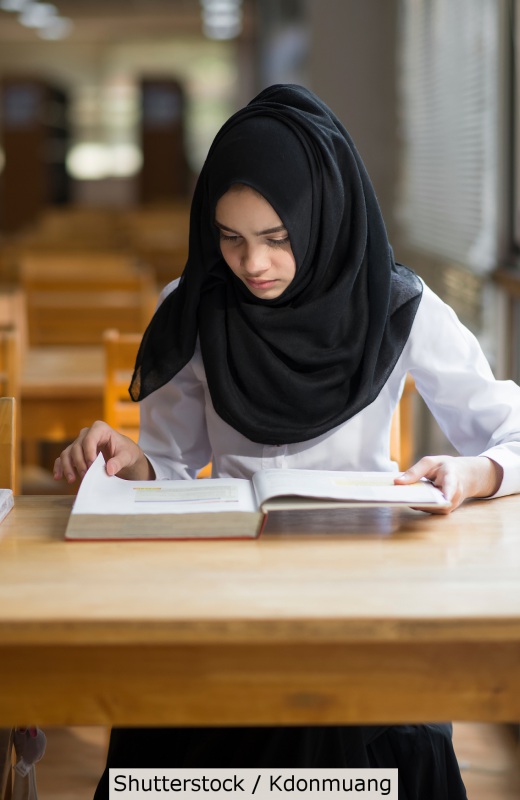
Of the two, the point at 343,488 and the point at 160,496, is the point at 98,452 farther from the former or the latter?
the point at 343,488

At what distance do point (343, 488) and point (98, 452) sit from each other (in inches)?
14.2

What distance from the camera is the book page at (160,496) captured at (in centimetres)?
122

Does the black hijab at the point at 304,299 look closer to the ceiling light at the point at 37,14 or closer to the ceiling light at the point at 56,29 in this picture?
the ceiling light at the point at 37,14

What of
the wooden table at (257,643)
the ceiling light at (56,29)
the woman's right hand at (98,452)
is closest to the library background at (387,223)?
the woman's right hand at (98,452)

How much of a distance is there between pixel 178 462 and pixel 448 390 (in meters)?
0.40

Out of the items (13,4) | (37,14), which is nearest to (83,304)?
(13,4)

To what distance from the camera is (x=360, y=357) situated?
1.45 meters

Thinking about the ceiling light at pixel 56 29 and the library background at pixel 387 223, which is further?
the ceiling light at pixel 56 29

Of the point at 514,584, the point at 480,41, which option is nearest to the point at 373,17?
the point at 480,41

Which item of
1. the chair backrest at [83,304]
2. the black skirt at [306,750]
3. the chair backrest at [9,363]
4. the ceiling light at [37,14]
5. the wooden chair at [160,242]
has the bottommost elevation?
the black skirt at [306,750]

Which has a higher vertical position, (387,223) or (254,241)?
(387,223)

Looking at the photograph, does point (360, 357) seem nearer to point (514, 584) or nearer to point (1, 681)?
point (514, 584)

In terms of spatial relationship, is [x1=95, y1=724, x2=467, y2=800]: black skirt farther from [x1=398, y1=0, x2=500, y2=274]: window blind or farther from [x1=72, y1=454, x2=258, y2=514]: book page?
[x1=398, y1=0, x2=500, y2=274]: window blind

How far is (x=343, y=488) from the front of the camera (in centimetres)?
122
